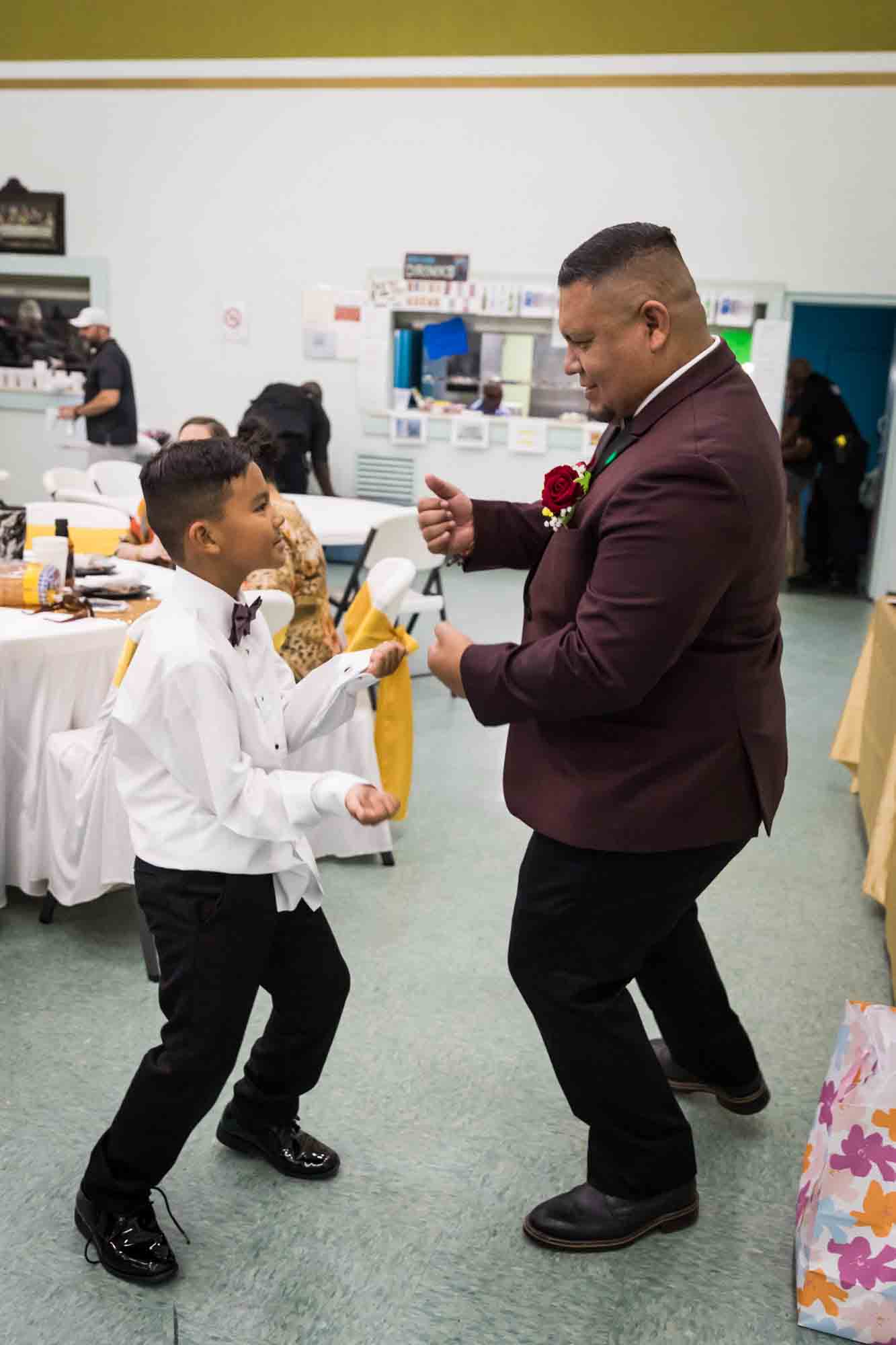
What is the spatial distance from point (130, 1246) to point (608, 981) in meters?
0.86

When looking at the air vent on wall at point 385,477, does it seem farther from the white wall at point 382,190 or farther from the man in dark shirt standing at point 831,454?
the man in dark shirt standing at point 831,454

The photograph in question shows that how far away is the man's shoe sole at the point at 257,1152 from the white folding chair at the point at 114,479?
4707 millimetres

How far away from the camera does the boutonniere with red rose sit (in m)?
1.80

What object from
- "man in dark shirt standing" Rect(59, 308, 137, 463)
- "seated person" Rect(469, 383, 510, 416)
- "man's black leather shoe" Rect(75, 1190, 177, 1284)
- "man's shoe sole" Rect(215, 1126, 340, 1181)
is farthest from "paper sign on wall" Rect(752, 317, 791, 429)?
"man's black leather shoe" Rect(75, 1190, 177, 1284)

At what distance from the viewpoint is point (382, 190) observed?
945cm

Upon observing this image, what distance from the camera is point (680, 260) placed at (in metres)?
1.73

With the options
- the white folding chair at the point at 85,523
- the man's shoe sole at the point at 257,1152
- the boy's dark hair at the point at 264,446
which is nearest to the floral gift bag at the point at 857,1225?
the man's shoe sole at the point at 257,1152

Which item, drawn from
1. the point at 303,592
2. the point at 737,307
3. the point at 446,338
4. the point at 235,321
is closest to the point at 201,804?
the point at 303,592

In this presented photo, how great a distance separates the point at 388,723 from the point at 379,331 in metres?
6.38

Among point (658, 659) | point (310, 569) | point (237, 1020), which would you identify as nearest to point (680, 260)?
point (658, 659)

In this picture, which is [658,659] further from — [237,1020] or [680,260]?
[237,1020]

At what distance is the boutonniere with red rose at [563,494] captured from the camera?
1802 mm

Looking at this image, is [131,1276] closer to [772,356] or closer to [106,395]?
[106,395]

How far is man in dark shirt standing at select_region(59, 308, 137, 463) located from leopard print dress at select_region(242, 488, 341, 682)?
4.82m
